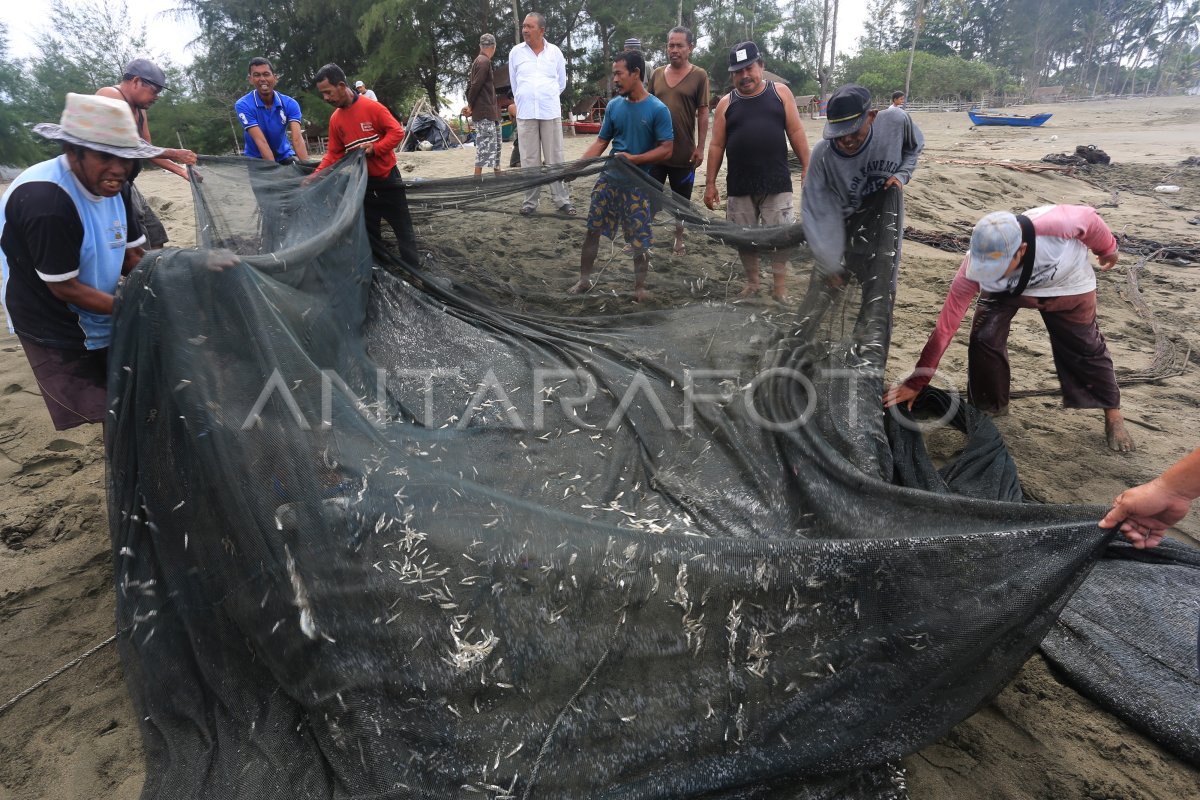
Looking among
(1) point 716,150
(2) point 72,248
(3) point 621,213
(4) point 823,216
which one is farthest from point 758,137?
(2) point 72,248

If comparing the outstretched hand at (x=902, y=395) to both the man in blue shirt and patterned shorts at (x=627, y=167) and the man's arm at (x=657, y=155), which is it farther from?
the man's arm at (x=657, y=155)

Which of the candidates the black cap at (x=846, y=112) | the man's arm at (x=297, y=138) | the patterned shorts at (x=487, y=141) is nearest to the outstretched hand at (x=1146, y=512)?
the black cap at (x=846, y=112)

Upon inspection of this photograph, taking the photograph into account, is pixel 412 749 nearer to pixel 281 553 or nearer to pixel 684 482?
pixel 281 553

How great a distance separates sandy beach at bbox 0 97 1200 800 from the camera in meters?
1.88

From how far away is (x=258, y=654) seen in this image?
1931mm

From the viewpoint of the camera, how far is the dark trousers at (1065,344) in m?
3.28

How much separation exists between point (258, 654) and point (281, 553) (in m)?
0.31

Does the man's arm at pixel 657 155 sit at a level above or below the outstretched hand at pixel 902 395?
above

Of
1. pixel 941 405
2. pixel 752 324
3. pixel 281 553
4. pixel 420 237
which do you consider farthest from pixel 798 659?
pixel 420 237

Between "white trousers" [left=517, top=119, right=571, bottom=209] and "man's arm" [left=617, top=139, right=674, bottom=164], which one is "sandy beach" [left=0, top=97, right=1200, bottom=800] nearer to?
"man's arm" [left=617, top=139, right=674, bottom=164]

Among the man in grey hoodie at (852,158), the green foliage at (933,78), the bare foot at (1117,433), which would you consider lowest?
the bare foot at (1117,433)

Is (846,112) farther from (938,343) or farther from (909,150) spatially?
(938,343)

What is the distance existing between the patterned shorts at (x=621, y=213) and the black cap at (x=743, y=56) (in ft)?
3.40

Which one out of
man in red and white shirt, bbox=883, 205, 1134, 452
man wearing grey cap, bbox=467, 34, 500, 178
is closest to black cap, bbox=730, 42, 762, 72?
man in red and white shirt, bbox=883, 205, 1134, 452
